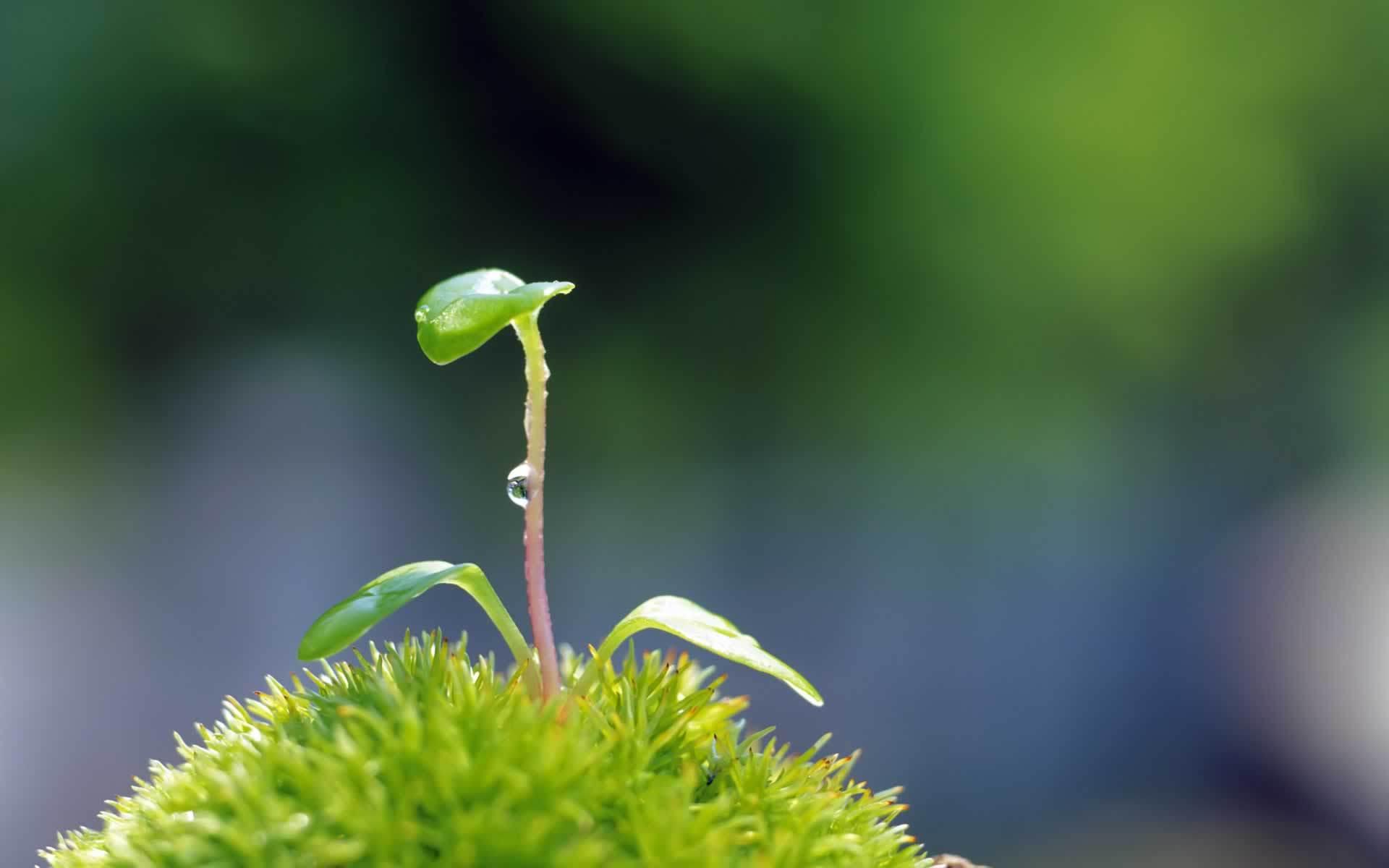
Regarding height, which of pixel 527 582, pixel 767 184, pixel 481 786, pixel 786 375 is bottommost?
pixel 481 786

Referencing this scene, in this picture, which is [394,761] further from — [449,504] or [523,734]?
[449,504]

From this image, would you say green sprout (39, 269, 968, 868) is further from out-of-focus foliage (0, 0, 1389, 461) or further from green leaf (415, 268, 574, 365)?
out-of-focus foliage (0, 0, 1389, 461)

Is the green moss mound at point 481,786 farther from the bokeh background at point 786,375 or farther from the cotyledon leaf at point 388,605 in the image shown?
the bokeh background at point 786,375

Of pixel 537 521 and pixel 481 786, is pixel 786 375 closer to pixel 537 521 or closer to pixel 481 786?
pixel 537 521

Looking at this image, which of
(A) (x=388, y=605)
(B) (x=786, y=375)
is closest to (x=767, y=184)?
(B) (x=786, y=375)

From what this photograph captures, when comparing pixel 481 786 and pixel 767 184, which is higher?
pixel 767 184

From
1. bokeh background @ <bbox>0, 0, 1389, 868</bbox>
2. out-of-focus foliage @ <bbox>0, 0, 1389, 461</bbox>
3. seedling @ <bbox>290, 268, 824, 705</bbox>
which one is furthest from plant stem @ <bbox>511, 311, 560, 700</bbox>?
out-of-focus foliage @ <bbox>0, 0, 1389, 461</bbox>

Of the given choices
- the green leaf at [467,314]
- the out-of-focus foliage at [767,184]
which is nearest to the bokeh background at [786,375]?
the out-of-focus foliage at [767,184]

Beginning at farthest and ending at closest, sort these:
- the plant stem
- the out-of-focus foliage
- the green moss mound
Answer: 1. the out-of-focus foliage
2. the plant stem
3. the green moss mound
